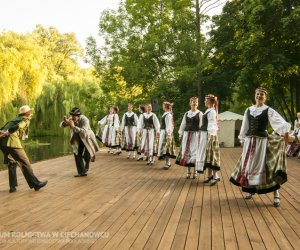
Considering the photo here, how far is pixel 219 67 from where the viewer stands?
22.8 meters

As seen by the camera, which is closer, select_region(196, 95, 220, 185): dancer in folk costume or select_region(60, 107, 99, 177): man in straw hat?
select_region(196, 95, 220, 185): dancer in folk costume

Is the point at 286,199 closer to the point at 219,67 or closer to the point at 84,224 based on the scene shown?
the point at 84,224

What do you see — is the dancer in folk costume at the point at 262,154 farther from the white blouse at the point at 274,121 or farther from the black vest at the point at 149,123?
the black vest at the point at 149,123

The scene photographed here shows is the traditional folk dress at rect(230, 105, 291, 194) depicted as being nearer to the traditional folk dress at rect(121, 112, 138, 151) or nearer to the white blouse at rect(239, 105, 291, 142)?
the white blouse at rect(239, 105, 291, 142)

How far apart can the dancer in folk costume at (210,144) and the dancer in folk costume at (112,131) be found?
22.2 feet

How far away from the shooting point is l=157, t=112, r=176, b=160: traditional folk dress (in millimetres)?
9719

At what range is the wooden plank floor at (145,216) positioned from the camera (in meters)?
3.82

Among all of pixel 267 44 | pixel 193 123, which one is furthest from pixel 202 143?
pixel 267 44

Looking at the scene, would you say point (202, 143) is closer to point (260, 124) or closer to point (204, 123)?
point (204, 123)

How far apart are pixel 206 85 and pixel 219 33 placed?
10.5 ft

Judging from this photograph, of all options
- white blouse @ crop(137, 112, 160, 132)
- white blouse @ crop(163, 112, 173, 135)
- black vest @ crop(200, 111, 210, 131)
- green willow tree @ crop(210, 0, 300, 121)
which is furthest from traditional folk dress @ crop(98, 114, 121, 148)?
green willow tree @ crop(210, 0, 300, 121)

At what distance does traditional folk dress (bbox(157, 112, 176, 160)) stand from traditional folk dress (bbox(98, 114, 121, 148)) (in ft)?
13.9

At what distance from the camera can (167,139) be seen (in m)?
9.77

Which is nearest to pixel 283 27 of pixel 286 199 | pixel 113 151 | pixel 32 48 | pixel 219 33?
pixel 219 33
